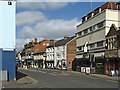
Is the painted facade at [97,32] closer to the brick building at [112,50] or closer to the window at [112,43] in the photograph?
the brick building at [112,50]

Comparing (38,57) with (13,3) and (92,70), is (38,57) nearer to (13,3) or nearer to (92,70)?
(92,70)

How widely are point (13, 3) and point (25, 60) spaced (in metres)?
97.6

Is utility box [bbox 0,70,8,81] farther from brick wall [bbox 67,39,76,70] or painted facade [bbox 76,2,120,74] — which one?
brick wall [bbox 67,39,76,70]

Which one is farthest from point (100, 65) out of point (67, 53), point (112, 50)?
point (67, 53)

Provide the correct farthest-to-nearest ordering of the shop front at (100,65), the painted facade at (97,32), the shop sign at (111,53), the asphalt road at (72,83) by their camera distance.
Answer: the painted facade at (97,32) → the shop front at (100,65) → the shop sign at (111,53) → the asphalt road at (72,83)

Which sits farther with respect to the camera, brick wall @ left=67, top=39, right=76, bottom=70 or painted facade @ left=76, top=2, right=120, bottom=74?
brick wall @ left=67, top=39, right=76, bottom=70

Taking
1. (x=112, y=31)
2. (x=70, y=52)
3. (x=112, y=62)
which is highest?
(x=112, y=31)

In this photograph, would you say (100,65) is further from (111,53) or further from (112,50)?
(112,50)

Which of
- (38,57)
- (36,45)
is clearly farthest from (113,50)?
(36,45)

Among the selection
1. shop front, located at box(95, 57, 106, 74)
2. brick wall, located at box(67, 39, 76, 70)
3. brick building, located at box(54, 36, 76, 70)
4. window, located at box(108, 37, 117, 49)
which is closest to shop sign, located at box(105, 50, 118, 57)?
window, located at box(108, 37, 117, 49)

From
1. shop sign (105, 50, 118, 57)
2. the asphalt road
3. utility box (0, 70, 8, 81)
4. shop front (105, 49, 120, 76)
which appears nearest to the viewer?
the asphalt road

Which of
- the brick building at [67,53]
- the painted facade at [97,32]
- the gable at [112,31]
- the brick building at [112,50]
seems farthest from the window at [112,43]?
the brick building at [67,53]

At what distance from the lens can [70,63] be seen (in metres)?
68.7

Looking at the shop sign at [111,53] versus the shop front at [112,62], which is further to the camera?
the shop sign at [111,53]
